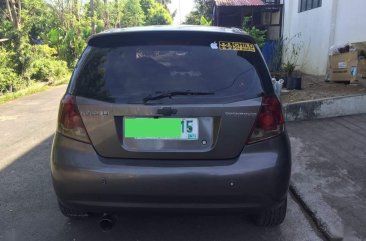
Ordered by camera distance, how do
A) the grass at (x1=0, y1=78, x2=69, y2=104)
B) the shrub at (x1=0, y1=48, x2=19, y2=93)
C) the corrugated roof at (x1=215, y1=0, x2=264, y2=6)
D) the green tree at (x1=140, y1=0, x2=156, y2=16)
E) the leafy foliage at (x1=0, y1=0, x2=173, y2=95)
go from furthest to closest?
the green tree at (x1=140, y1=0, x2=156, y2=16) → the corrugated roof at (x1=215, y1=0, x2=264, y2=6) → the leafy foliage at (x1=0, y1=0, x2=173, y2=95) → the shrub at (x1=0, y1=48, x2=19, y2=93) → the grass at (x1=0, y1=78, x2=69, y2=104)

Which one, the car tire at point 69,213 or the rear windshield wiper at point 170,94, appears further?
the car tire at point 69,213

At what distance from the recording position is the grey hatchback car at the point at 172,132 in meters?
2.74

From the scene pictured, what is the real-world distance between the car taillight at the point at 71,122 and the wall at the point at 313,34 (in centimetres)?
1048

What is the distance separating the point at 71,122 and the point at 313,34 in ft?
39.3

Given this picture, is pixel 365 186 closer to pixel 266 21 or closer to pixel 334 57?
pixel 334 57

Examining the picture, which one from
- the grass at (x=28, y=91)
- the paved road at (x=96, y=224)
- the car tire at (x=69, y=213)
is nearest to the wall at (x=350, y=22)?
the paved road at (x=96, y=224)

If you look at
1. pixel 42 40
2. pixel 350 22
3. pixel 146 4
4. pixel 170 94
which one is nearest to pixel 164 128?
pixel 170 94

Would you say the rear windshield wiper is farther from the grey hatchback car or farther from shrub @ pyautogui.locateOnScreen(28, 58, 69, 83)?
shrub @ pyautogui.locateOnScreen(28, 58, 69, 83)

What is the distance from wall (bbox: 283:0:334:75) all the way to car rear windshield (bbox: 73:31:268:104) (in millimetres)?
9884

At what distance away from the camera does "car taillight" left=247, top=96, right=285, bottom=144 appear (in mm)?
2805

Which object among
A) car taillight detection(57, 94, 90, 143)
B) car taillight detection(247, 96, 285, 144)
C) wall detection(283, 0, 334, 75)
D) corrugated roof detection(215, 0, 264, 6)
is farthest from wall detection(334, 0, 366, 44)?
car taillight detection(57, 94, 90, 143)

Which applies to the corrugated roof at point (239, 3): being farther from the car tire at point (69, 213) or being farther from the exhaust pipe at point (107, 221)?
the exhaust pipe at point (107, 221)

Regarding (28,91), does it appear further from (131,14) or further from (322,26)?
(131,14)

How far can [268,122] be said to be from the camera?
2.84 metres
